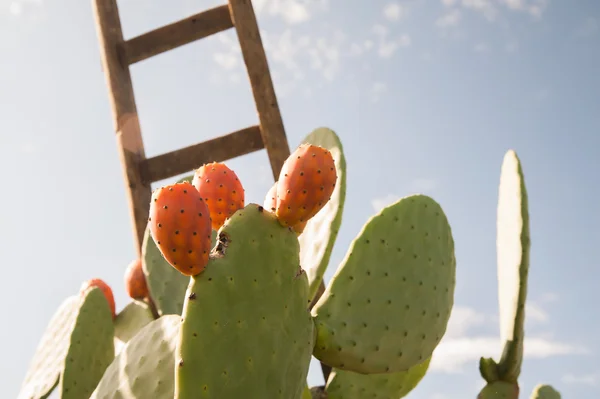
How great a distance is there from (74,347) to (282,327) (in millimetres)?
804

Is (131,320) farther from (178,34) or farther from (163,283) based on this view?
(178,34)

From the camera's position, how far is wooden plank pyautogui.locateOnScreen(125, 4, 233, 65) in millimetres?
2508

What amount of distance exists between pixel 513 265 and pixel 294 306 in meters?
0.87

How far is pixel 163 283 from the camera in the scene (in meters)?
2.04

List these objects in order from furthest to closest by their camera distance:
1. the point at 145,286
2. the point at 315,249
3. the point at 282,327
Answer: the point at 145,286, the point at 315,249, the point at 282,327

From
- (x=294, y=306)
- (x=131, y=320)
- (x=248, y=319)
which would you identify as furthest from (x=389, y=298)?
(x=131, y=320)

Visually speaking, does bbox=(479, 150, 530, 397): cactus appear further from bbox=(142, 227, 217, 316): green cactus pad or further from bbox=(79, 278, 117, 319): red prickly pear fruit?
bbox=(79, 278, 117, 319): red prickly pear fruit

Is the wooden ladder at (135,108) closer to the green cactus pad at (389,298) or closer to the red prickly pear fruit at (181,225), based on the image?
the green cactus pad at (389,298)

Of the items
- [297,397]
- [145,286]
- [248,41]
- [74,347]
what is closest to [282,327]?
[297,397]

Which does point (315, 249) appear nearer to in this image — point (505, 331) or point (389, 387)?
point (389, 387)

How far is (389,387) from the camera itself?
1835 millimetres

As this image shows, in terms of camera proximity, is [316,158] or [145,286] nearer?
[316,158]

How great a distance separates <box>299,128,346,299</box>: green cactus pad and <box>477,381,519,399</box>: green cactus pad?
0.70 meters

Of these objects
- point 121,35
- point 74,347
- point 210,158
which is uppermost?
point 121,35
